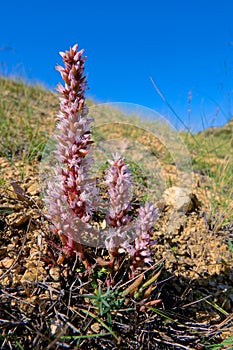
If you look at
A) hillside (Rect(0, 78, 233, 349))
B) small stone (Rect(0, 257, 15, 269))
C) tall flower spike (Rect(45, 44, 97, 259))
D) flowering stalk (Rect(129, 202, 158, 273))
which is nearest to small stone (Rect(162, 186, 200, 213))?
hillside (Rect(0, 78, 233, 349))

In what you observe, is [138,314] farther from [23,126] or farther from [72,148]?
[23,126]

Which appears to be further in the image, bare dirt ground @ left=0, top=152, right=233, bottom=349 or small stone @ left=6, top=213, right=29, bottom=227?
small stone @ left=6, top=213, right=29, bottom=227

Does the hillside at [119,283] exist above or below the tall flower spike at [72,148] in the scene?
below

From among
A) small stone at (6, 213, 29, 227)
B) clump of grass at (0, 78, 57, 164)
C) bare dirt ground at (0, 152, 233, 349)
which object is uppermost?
clump of grass at (0, 78, 57, 164)

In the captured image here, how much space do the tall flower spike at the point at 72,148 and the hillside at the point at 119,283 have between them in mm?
231

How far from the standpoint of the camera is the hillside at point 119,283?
147cm

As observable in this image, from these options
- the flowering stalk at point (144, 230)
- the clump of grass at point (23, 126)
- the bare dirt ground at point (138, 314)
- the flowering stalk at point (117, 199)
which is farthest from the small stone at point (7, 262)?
the clump of grass at point (23, 126)

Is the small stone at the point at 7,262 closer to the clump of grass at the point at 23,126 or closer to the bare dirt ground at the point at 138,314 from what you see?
the bare dirt ground at the point at 138,314

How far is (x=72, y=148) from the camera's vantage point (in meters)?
1.50

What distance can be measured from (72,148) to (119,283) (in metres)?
0.73

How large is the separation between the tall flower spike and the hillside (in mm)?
231

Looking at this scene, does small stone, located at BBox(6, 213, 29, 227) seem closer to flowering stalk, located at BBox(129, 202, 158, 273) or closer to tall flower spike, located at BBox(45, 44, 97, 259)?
tall flower spike, located at BBox(45, 44, 97, 259)

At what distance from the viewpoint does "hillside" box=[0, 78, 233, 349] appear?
57.9 inches

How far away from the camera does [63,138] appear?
1.52m
